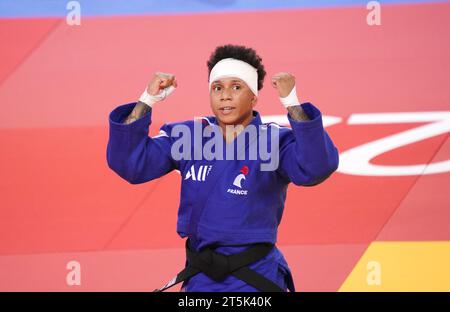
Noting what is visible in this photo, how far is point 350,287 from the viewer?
387 centimetres

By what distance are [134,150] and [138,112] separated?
0.42 feet

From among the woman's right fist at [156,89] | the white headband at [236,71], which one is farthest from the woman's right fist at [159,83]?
the white headband at [236,71]

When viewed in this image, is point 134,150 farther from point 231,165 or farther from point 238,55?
A: point 238,55

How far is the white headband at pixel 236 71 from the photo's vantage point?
2.58 meters

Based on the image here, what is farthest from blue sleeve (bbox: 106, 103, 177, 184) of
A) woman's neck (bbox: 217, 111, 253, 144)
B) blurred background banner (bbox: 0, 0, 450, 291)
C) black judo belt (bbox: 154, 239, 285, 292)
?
blurred background banner (bbox: 0, 0, 450, 291)

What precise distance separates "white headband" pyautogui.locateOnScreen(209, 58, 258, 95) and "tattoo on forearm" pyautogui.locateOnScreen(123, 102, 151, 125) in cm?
25

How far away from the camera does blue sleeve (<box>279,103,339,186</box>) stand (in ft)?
7.61

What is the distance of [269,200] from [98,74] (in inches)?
88.1

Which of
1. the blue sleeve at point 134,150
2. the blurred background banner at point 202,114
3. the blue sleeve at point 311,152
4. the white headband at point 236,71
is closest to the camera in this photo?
the blue sleeve at point 311,152

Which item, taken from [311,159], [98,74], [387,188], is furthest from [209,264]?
[98,74]

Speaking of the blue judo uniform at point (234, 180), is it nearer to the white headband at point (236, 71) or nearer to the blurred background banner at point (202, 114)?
the white headband at point (236, 71)

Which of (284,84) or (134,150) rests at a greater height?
(284,84)

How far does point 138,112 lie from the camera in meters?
2.53

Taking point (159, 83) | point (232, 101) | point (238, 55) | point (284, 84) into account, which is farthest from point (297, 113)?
point (159, 83)
